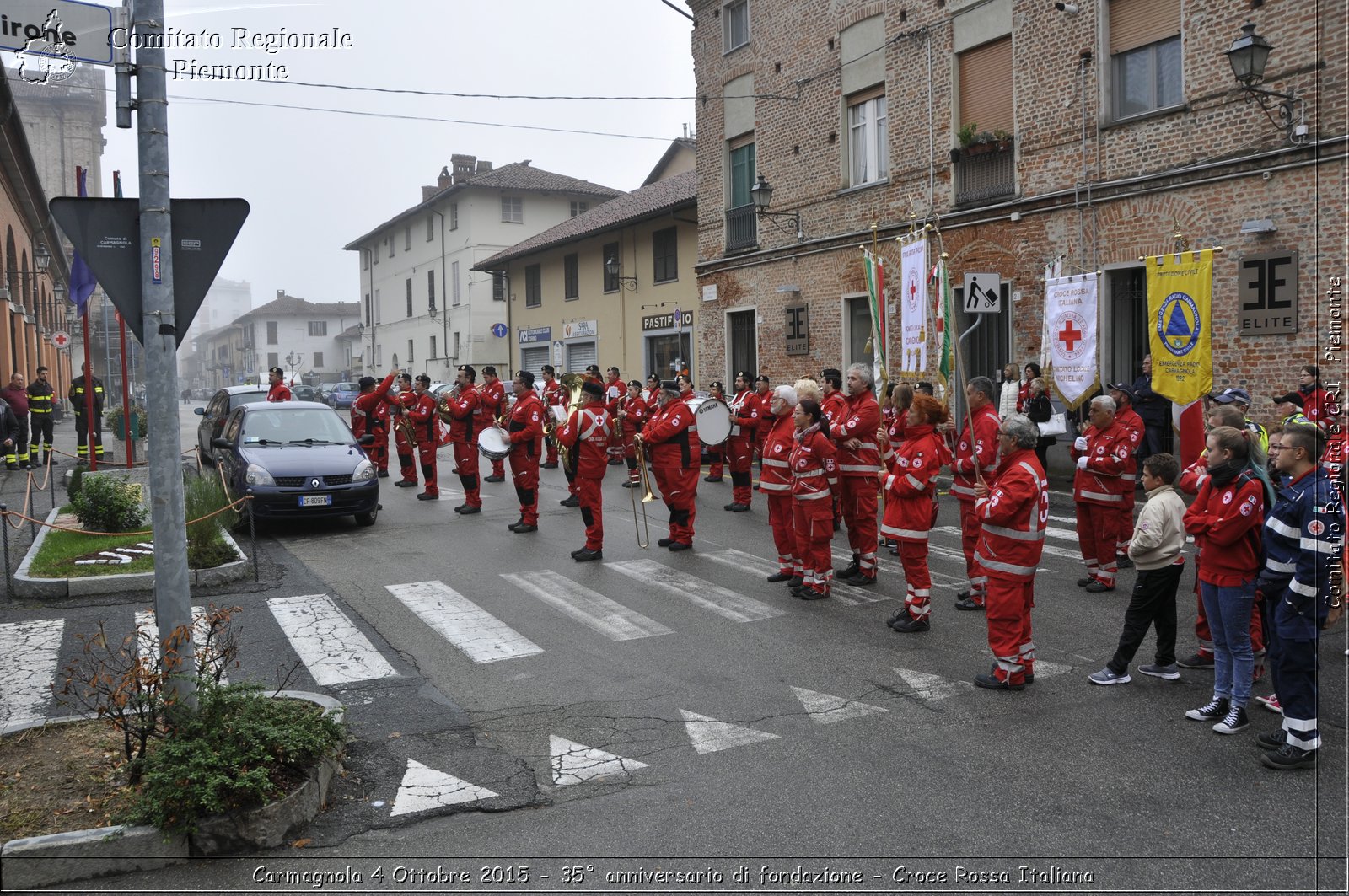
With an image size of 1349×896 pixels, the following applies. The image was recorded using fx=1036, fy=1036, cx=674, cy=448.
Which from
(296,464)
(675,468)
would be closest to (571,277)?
(296,464)

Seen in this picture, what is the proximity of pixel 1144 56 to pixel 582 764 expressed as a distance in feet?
50.3

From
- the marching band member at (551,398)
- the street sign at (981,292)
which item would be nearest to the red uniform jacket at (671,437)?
the street sign at (981,292)

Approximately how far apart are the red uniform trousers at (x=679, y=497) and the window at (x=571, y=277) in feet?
89.8

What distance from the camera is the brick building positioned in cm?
1409

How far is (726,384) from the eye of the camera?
27.3 metres

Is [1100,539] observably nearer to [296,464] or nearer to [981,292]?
[981,292]

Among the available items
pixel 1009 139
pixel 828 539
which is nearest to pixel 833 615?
pixel 828 539

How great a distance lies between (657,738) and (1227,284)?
41.8 feet

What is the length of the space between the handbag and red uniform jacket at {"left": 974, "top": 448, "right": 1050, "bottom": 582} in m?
9.71

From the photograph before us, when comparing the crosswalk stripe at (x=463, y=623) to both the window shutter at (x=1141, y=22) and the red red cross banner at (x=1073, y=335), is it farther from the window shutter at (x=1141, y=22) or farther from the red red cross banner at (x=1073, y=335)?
the window shutter at (x=1141, y=22)

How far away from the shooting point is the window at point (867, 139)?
21.7 meters

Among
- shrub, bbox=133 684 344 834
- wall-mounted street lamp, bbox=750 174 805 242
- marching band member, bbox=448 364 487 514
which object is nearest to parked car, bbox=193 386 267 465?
marching band member, bbox=448 364 487 514

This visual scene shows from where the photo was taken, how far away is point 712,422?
12.3 m

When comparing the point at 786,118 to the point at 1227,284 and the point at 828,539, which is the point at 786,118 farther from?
the point at 828,539
